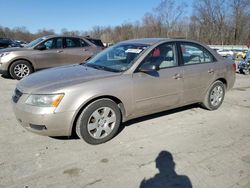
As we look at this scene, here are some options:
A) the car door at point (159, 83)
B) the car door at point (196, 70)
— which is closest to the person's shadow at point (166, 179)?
the car door at point (159, 83)

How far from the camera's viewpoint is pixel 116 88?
328 cm

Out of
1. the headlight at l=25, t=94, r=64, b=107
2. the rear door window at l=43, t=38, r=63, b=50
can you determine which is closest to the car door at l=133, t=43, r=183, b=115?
the headlight at l=25, t=94, r=64, b=107

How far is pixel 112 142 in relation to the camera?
3381 millimetres

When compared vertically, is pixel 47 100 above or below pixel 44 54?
below

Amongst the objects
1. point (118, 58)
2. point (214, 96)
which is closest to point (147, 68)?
point (118, 58)

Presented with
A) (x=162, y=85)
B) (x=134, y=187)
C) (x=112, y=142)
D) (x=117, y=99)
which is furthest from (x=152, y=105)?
(x=134, y=187)

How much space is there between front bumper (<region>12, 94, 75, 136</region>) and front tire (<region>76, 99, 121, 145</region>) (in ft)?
0.60

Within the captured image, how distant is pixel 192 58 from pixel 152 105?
4.58ft

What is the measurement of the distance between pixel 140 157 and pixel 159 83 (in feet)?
4.40

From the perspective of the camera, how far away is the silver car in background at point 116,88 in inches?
117

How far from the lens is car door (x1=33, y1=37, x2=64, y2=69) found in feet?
26.2

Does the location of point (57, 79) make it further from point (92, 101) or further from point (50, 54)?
point (50, 54)

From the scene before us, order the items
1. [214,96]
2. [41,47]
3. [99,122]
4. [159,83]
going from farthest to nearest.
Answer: [41,47] → [214,96] → [159,83] → [99,122]

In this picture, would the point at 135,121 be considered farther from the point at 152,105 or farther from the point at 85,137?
the point at 85,137
